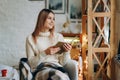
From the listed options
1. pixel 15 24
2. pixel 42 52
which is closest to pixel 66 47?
pixel 42 52

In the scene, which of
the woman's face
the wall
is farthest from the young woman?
the wall

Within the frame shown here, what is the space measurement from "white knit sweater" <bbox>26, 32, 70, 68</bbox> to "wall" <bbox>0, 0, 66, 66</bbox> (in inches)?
74.2

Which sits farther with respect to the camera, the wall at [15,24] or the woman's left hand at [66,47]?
the wall at [15,24]

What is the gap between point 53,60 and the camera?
3082 millimetres

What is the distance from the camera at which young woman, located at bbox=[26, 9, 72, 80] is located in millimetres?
3020

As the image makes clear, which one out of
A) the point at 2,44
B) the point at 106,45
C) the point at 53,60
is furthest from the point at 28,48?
the point at 2,44

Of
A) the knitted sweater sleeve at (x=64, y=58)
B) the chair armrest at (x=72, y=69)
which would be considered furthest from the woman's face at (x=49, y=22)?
the chair armrest at (x=72, y=69)

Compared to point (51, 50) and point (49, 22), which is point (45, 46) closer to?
point (51, 50)

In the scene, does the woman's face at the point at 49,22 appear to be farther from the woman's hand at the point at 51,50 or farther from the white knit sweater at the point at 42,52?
the woman's hand at the point at 51,50

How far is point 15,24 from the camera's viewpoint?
5.02 m

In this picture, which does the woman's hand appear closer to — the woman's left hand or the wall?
the woman's left hand

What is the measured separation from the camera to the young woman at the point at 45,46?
3020 mm

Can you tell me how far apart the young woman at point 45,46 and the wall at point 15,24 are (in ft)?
6.18

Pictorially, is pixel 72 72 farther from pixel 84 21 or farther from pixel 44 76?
pixel 84 21
